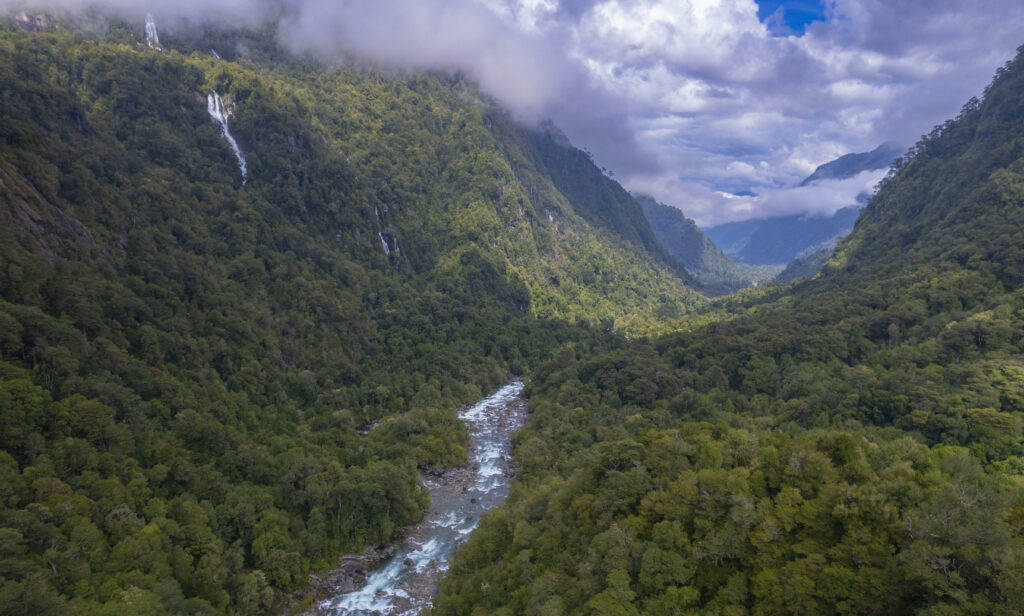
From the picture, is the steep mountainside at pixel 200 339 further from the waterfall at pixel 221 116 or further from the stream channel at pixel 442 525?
the stream channel at pixel 442 525

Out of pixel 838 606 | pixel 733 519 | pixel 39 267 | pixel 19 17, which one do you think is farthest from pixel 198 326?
pixel 19 17

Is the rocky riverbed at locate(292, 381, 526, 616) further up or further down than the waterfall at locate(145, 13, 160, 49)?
further down

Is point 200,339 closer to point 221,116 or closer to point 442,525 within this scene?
point 442,525

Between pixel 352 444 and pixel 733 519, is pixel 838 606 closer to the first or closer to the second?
pixel 733 519

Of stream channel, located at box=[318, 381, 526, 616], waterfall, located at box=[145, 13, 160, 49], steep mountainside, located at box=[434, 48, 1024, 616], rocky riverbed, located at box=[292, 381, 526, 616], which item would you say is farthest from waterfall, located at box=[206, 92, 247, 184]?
steep mountainside, located at box=[434, 48, 1024, 616]

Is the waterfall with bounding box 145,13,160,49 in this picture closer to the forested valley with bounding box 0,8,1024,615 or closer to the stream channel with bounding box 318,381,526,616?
the forested valley with bounding box 0,8,1024,615
